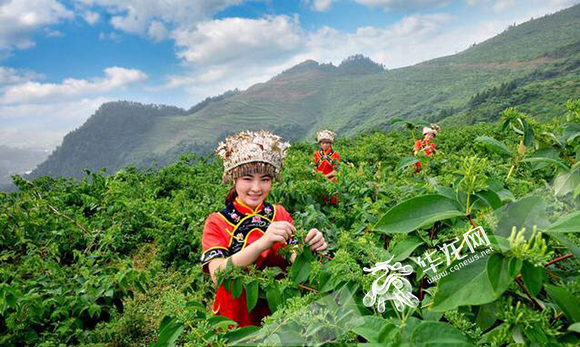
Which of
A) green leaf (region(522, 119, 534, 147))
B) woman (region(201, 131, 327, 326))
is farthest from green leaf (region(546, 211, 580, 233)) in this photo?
woman (region(201, 131, 327, 326))

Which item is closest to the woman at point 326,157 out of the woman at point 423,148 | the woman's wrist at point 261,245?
the woman at point 423,148

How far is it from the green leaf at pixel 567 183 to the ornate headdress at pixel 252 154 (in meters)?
1.38

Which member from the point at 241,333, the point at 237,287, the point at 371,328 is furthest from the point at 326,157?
the point at 371,328

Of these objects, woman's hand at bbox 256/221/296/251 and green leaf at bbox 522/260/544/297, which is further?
woman's hand at bbox 256/221/296/251

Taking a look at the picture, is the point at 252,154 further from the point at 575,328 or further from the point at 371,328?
the point at 575,328

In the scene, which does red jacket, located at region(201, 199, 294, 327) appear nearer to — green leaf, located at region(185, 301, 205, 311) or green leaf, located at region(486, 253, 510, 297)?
green leaf, located at region(185, 301, 205, 311)

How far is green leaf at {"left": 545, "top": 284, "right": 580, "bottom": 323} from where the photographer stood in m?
0.42

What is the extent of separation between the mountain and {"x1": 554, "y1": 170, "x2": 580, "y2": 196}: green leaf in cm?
4482

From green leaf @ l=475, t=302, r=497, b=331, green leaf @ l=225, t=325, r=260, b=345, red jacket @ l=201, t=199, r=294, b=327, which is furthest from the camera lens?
red jacket @ l=201, t=199, r=294, b=327

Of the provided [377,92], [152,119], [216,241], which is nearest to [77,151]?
[152,119]

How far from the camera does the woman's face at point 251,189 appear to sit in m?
1.83

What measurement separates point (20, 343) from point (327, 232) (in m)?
2.53

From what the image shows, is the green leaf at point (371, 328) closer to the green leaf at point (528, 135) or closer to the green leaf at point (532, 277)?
the green leaf at point (532, 277)

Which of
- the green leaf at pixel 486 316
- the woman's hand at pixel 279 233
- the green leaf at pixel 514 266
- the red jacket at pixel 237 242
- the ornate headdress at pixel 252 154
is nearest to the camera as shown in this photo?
the green leaf at pixel 514 266
